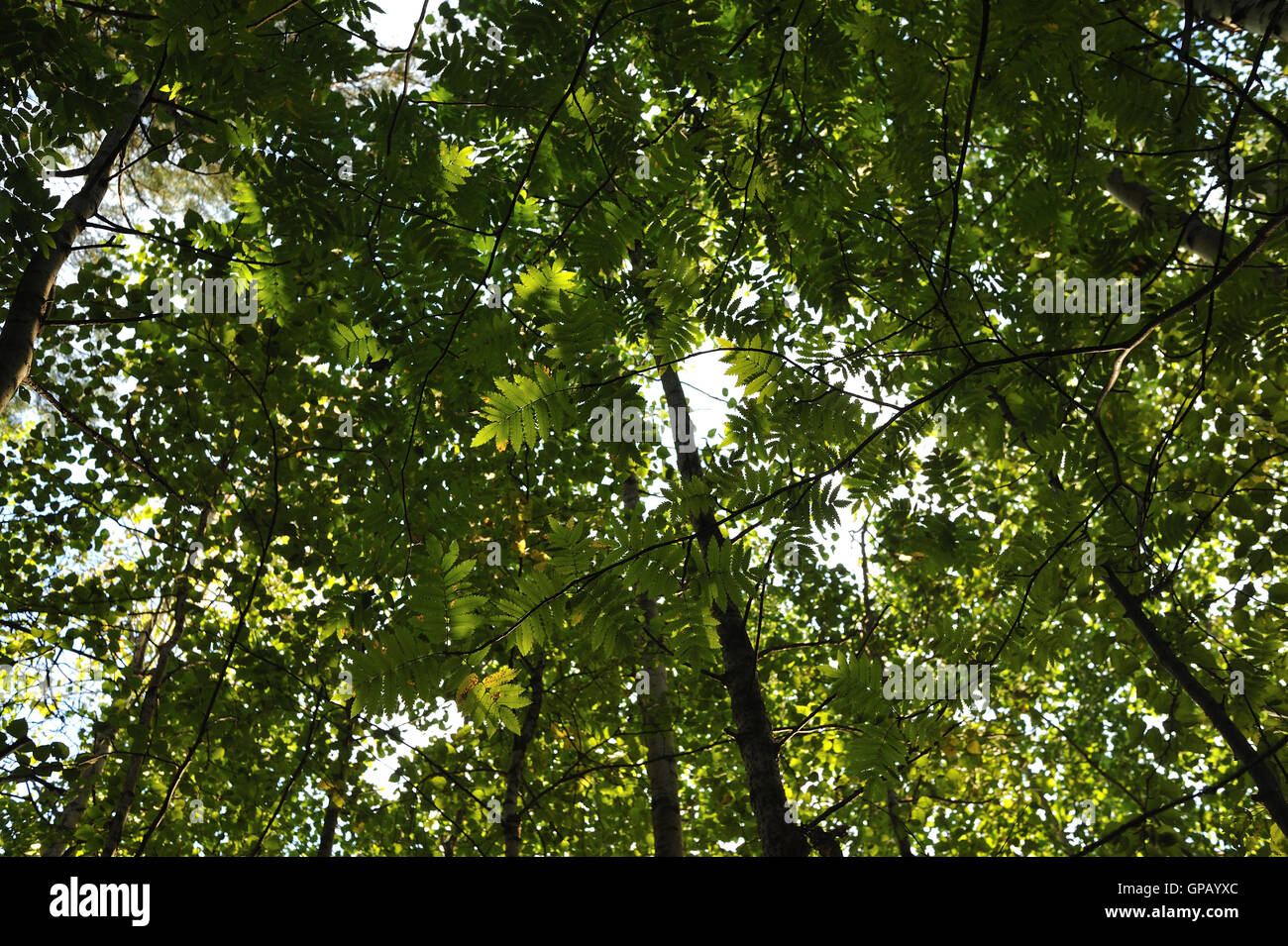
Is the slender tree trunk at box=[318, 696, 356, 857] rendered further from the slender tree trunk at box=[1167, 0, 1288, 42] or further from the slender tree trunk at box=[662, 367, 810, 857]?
the slender tree trunk at box=[1167, 0, 1288, 42]

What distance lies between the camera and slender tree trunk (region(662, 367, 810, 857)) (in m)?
3.25

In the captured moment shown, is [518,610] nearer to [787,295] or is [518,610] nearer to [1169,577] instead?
[1169,577]

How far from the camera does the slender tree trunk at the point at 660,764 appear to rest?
5035 millimetres

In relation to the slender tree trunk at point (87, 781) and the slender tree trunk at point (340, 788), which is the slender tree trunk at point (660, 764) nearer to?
the slender tree trunk at point (340, 788)

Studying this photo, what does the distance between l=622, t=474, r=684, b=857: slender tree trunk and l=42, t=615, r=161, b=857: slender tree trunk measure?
10.0ft

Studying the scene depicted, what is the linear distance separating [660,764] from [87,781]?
352 cm

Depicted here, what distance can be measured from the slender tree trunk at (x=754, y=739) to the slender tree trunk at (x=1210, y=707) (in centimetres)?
169

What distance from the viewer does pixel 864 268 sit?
3.55 m

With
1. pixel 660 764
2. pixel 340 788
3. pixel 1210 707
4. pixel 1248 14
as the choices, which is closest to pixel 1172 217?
pixel 1248 14

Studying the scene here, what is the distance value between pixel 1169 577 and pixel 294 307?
3.77m

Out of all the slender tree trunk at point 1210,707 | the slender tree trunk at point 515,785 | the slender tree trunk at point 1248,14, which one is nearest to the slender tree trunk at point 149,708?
the slender tree trunk at point 515,785

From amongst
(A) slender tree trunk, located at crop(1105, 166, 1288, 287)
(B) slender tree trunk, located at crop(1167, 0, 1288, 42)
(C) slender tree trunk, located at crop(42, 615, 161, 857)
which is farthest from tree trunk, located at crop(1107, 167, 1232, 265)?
(C) slender tree trunk, located at crop(42, 615, 161, 857)

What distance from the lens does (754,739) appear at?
11.8 feet
